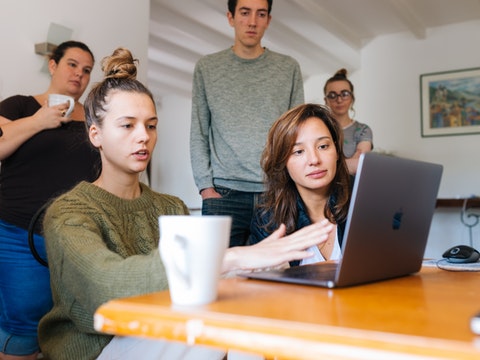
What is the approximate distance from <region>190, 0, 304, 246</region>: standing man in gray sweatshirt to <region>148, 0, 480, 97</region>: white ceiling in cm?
288

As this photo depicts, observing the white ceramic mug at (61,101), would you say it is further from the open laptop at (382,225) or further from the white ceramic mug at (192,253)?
the white ceramic mug at (192,253)

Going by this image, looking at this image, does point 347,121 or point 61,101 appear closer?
point 61,101

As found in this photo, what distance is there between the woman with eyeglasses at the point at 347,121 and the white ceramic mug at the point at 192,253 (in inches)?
86.3

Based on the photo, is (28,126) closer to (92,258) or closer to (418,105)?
(92,258)

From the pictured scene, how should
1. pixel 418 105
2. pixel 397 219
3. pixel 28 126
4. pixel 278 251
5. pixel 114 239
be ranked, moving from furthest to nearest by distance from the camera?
pixel 418 105 < pixel 28 126 < pixel 114 239 < pixel 397 219 < pixel 278 251

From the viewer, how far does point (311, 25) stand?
233 inches

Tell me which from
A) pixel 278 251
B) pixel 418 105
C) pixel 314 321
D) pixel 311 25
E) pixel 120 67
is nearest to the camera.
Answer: pixel 314 321

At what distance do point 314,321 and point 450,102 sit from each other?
6003 millimetres

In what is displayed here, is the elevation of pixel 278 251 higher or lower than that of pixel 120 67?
lower

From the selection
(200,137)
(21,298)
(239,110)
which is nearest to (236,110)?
(239,110)

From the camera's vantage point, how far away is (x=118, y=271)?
777 millimetres

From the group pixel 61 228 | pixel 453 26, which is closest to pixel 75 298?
pixel 61 228

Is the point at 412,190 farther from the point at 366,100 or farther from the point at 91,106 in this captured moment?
the point at 366,100

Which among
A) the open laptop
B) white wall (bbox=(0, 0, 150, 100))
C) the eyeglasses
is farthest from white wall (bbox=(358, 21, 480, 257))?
the open laptop
